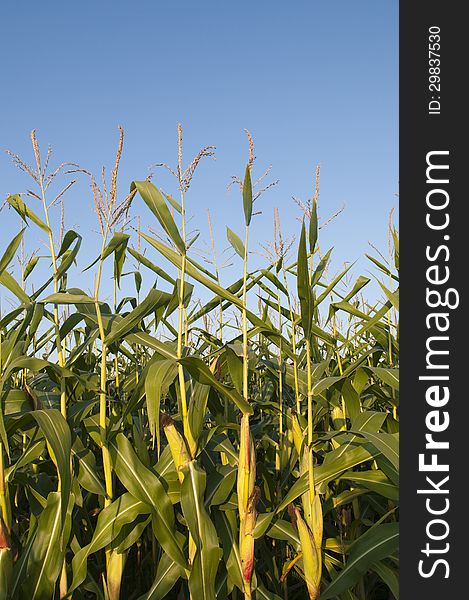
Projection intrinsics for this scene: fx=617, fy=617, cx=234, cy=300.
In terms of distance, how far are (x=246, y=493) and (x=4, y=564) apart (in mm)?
1070

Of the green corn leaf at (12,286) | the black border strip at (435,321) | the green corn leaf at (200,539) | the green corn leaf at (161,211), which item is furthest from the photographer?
the green corn leaf at (12,286)

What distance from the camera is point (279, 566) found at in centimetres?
355

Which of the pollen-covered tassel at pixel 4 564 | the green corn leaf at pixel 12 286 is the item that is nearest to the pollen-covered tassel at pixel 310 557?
the pollen-covered tassel at pixel 4 564

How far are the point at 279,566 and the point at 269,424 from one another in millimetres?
805

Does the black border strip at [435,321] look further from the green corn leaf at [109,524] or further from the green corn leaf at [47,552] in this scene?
the green corn leaf at [47,552]

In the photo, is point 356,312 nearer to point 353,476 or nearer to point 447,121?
point 353,476

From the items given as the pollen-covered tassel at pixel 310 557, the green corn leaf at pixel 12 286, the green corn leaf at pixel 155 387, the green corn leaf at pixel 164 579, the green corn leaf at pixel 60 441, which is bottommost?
the green corn leaf at pixel 164 579

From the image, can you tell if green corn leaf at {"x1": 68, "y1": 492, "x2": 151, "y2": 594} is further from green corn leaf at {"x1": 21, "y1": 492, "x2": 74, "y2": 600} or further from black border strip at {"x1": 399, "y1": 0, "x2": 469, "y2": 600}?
black border strip at {"x1": 399, "y1": 0, "x2": 469, "y2": 600}

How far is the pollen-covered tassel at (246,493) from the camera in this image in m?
2.55

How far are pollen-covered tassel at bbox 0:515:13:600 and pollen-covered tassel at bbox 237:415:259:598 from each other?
39.1 inches

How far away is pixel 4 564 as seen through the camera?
103 inches

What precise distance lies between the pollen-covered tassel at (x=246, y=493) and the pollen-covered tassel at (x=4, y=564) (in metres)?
0.99

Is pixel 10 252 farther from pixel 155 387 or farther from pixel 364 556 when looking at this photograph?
pixel 364 556

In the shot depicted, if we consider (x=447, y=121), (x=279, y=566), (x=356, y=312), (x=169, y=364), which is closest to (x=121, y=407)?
(x=169, y=364)
